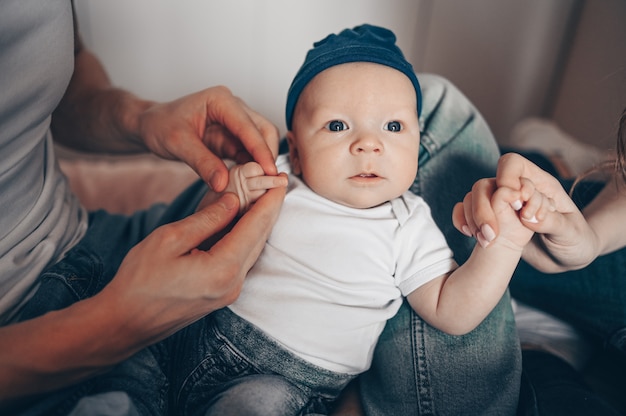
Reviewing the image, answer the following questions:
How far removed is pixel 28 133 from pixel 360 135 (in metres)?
0.55

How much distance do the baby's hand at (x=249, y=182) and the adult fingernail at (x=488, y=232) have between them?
33 cm

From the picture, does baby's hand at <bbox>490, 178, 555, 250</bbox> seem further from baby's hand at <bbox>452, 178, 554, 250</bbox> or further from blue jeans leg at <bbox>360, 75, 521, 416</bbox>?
blue jeans leg at <bbox>360, 75, 521, 416</bbox>

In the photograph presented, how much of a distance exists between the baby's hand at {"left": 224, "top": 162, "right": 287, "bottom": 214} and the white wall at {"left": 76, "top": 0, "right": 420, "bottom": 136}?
1.08 meters

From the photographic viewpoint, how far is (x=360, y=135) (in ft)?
2.93

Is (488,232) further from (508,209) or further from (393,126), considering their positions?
(393,126)

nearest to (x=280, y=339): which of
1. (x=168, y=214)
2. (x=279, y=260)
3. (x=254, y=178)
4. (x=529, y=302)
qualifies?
(x=279, y=260)

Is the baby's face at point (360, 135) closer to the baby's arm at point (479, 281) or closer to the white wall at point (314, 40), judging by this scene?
the baby's arm at point (479, 281)

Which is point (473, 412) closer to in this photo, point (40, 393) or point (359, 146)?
point (359, 146)

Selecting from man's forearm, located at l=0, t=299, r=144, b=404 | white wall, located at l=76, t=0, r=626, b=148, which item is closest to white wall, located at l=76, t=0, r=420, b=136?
white wall, located at l=76, t=0, r=626, b=148

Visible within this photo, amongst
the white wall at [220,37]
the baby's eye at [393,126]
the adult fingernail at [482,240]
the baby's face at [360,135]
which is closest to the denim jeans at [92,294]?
the baby's face at [360,135]

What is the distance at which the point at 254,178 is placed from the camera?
0.88 meters

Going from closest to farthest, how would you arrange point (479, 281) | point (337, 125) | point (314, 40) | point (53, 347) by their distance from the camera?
1. point (53, 347)
2. point (479, 281)
3. point (337, 125)
4. point (314, 40)

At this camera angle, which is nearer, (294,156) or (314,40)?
(294,156)

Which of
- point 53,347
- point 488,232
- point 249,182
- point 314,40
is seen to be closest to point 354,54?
point 249,182
